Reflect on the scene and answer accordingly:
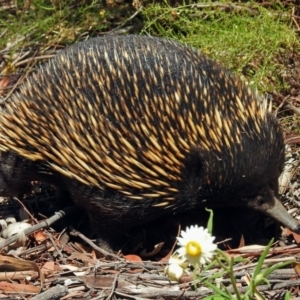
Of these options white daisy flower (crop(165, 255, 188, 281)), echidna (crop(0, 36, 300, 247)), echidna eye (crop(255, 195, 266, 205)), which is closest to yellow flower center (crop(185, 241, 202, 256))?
white daisy flower (crop(165, 255, 188, 281))

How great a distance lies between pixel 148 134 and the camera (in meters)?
3.53

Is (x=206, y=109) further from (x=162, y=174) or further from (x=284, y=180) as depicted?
(x=284, y=180)

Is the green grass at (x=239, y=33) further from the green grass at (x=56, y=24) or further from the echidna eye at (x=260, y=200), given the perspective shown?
the echidna eye at (x=260, y=200)

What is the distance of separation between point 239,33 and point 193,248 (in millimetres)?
2842

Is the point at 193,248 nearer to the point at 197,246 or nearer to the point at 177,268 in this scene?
the point at 197,246

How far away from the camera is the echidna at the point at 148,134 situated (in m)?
3.47

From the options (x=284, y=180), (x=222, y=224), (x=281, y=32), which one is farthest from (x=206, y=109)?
(x=281, y=32)

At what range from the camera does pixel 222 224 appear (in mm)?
3986

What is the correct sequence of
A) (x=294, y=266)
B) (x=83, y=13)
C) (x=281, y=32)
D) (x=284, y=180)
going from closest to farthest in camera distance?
(x=294, y=266) → (x=284, y=180) → (x=281, y=32) → (x=83, y=13)

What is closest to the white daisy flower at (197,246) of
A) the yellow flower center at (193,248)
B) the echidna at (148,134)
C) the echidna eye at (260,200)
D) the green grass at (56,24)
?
the yellow flower center at (193,248)

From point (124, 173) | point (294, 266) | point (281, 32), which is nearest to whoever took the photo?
point (294, 266)

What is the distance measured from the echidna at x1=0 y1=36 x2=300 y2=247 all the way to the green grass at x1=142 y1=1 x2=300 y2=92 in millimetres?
905

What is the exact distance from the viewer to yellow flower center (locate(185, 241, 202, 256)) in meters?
2.16

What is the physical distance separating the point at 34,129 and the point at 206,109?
35.1 inches
